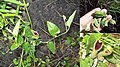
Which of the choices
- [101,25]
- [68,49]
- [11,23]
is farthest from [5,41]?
[101,25]

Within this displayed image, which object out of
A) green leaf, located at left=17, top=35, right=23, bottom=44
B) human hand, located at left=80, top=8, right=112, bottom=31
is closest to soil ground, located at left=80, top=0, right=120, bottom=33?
human hand, located at left=80, top=8, right=112, bottom=31

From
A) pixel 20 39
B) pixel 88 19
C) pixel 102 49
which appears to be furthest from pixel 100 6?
pixel 20 39

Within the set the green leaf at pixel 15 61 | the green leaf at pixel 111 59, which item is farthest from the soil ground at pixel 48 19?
the green leaf at pixel 111 59

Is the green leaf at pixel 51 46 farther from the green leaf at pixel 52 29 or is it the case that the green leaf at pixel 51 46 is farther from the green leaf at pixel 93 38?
the green leaf at pixel 93 38

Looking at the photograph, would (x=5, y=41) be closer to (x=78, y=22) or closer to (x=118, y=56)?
(x=78, y=22)

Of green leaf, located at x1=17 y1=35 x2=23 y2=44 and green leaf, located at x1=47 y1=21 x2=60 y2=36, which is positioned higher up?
green leaf, located at x1=47 y1=21 x2=60 y2=36

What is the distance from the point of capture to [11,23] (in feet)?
3.44

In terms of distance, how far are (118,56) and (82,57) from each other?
143mm

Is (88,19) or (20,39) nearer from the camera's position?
(20,39)

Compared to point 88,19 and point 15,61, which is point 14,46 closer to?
point 15,61

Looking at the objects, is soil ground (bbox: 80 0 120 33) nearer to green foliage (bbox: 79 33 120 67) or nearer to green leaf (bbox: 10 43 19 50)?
green foliage (bbox: 79 33 120 67)

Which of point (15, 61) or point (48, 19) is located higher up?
point (48, 19)

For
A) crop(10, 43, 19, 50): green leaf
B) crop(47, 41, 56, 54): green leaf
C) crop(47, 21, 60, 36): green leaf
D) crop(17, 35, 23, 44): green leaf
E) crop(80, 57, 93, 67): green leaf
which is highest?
crop(47, 21, 60, 36): green leaf

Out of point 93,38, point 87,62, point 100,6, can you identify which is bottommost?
point 87,62
